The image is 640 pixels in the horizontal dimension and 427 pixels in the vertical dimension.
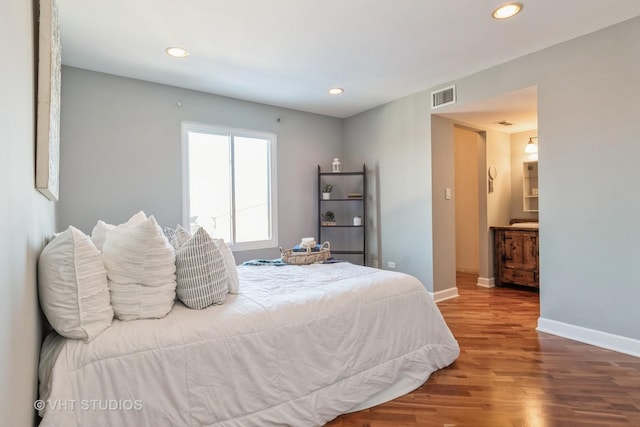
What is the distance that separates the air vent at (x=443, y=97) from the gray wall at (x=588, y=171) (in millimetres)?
273

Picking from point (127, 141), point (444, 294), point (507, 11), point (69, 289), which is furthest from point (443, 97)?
point (69, 289)

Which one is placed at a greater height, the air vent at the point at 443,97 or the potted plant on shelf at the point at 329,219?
the air vent at the point at 443,97

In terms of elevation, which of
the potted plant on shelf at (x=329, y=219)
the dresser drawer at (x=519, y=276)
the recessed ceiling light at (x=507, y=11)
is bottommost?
the dresser drawer at (x=519, y=276)

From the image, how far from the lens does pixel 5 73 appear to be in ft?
2.76

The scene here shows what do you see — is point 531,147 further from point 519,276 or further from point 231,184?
point 231,184

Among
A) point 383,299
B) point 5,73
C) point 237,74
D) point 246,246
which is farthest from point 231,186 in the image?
point 5,73

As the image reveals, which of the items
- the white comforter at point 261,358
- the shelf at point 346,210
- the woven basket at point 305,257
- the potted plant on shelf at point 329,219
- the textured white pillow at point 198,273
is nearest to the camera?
the white comforter at point 261,358

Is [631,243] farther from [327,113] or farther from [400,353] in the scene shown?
[327,113]

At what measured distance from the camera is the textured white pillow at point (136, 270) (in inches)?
59.3

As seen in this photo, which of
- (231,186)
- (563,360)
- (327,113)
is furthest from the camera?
(327,113)

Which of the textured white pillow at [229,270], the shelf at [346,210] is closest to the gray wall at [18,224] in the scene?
the textured white pillow at [229,270]

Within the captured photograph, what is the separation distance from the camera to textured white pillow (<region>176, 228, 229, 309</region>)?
1.71 metres

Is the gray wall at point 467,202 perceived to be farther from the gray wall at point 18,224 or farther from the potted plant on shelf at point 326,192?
the gray wall at point 18,224

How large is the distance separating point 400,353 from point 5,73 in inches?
88.0
